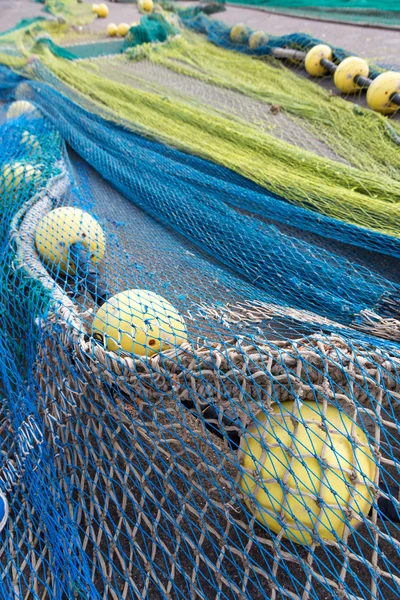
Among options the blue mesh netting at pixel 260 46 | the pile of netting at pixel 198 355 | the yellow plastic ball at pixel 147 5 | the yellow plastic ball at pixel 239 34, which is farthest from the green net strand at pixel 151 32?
the pile of netting at pixel 198 355

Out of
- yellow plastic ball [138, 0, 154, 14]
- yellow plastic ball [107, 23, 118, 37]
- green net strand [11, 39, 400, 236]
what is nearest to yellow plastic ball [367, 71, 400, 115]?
green net strand [11, 39, 400, 236]

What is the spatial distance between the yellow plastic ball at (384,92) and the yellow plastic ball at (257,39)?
7.85ft

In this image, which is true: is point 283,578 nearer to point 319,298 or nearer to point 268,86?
point 319,298

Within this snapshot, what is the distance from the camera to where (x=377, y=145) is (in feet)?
12.2

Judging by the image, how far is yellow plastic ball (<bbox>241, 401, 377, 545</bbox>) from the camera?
4.70 ft

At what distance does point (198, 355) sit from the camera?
160cm

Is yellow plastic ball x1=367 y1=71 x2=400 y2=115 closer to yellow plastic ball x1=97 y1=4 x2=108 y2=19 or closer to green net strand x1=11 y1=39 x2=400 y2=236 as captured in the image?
green net strand x1=11 y1=39 x2=400 y2=236

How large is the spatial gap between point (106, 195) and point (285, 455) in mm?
2817

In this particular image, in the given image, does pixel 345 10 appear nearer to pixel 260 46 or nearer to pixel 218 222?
pixel 260 46

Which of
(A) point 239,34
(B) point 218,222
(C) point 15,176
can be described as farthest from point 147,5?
(B) point 218,222

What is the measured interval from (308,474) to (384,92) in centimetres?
401

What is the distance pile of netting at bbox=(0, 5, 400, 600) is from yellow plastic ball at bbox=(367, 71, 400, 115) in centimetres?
36

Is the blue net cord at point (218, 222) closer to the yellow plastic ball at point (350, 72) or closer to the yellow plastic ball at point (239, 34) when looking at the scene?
the yellow plastic ball at point (350, 72)

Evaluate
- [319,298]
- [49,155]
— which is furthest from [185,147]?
[319,298]
